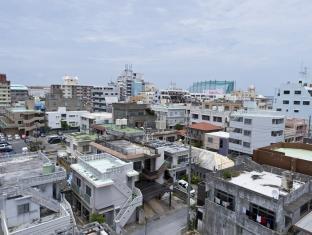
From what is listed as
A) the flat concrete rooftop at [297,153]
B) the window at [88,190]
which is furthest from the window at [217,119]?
the window at [88,190]

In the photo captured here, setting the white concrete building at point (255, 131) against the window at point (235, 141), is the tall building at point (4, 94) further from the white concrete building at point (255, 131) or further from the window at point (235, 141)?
the white concrete building at point (255, 131)

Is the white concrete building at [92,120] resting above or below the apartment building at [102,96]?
below

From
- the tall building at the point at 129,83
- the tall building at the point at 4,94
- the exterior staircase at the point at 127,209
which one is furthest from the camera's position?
the tall building at the point at 129,83

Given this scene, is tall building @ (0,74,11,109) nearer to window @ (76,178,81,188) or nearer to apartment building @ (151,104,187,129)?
apartment building @ (151,104,187,129)

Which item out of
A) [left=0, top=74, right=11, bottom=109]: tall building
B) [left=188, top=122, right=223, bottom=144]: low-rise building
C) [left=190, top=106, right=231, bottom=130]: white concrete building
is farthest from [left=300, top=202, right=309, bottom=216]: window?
[left=0, top=74, right=11, bottom=109]: tall building

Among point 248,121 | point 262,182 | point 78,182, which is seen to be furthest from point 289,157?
point 78,182
